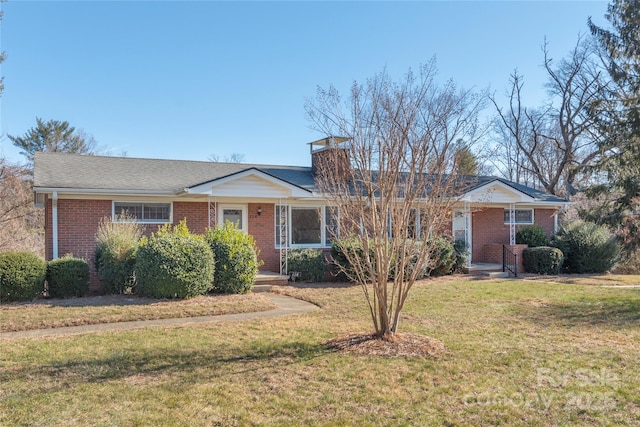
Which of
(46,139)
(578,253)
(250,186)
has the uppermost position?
(46,139)

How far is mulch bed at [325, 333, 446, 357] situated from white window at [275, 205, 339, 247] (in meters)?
8.38

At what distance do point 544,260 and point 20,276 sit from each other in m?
15.8

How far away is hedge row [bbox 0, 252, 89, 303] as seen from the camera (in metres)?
9.49

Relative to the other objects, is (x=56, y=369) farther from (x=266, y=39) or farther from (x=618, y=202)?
(x=618, y=202)

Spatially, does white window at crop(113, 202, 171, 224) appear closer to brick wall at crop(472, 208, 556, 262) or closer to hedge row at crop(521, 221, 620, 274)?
brick wall at crop(472, 208, 556, 262)

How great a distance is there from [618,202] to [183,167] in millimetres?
16023

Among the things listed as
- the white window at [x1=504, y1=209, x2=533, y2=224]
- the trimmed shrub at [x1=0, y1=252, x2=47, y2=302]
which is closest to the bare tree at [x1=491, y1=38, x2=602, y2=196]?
the white window at [x1=504, y1=209, x2=533, y2=224]

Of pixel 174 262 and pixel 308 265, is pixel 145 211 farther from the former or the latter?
pixel 308 265

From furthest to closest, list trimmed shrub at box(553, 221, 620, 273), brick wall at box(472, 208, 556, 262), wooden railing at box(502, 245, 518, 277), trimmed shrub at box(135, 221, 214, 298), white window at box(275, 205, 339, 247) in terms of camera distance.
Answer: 1. brick wall at box(472, 208, 556, 262)
2. trimmed shrub at box(553, 221, 620, 273)
3. wooden railing at box(502, 245, 518, 277)
4. white window at box(275, 205, 339, 247)
5. trimmed shrub at box(135, 221, 214, 298)

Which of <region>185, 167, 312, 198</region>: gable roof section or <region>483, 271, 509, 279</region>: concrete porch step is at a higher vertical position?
<region>185, 167, 312, 198</region>: gable roof section

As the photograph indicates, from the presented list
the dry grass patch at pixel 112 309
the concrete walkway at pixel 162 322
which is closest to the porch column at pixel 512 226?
the concrete walkway at pixel 162 322

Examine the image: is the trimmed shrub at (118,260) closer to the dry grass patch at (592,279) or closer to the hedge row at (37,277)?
the hedge row at (37,277)

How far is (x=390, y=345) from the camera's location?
627cm

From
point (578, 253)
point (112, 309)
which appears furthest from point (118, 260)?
point (578, 253)
